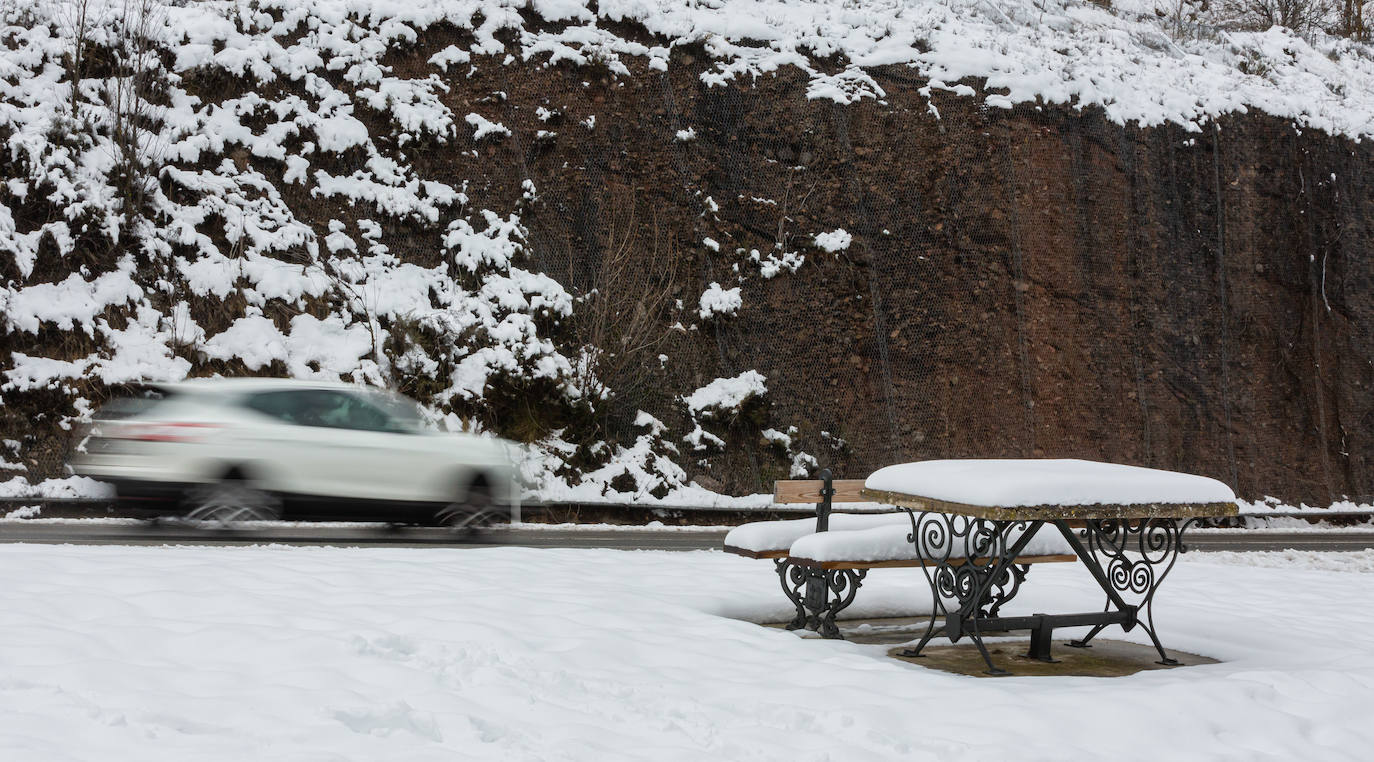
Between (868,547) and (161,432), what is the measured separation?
20.7ft

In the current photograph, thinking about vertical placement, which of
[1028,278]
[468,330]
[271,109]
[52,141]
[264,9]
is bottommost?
[468,330]

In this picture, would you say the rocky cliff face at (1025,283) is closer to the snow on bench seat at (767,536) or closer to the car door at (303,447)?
the car door at (303,447)

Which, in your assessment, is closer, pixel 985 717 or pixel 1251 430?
pixel 985 717

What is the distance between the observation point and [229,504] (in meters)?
9.08

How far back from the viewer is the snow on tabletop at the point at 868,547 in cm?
583

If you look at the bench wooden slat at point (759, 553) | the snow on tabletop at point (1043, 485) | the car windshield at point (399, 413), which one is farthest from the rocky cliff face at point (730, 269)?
the snow on tabletop at point (1043, 485)

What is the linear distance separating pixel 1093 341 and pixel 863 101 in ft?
19.4

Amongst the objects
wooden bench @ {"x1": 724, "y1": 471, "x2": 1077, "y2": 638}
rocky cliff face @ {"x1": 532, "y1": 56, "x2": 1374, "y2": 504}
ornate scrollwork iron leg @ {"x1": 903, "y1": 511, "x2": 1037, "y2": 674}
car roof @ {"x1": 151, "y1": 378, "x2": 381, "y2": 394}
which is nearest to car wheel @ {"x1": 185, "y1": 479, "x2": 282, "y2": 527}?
car roof @ {"x1": 151, "y1": 378, "x2": 381, "y2": 394}

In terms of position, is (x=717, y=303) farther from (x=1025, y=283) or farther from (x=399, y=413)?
(x=399, y=413)

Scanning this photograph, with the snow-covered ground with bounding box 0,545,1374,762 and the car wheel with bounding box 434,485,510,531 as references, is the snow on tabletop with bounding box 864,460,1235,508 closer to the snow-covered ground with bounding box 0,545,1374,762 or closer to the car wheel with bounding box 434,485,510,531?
the snow-covered ground with bounding box 0,545,1374,762

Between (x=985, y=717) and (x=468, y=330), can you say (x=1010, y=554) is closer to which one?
(x=985, y=717)

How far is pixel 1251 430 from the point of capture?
18.4 meters

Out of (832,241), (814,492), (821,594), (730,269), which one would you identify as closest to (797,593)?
(821,594)

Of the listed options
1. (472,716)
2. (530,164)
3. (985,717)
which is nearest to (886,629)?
(985,717)
